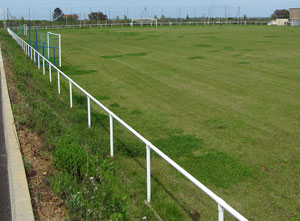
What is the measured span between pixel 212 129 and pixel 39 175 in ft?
14.5

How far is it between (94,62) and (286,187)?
18.0 metres

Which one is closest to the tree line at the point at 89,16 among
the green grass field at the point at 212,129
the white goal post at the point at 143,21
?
the white goal post at the point at 143,21

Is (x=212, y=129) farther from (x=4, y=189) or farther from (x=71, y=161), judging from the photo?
(x=4, y=189)

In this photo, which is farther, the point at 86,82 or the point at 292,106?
the point at 86,82

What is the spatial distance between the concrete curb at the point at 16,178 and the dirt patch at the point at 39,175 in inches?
4.0

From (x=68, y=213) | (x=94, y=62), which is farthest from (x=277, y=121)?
(x=94, y=62)

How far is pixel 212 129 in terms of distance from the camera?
9.28 meters

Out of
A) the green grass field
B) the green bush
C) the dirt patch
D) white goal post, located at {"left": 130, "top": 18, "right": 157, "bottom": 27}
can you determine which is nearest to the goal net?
white goal post, located at {"left": 130, "top": 18, "right": 157, "bottom": 27}

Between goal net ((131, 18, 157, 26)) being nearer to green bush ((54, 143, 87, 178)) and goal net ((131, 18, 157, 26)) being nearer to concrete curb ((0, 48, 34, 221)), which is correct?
concrete curb ((0, 48, 34, 221))

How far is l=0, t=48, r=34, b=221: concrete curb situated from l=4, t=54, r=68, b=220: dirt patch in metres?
0.10

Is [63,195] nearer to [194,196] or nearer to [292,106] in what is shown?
[194,196]

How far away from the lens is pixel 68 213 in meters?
4.88

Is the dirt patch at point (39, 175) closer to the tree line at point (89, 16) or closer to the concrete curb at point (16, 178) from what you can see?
the concrete curb at point (16, 178)

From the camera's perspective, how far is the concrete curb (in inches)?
192
